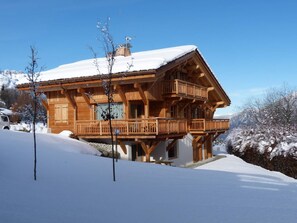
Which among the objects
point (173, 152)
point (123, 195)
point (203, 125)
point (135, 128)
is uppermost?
point (203, 125)

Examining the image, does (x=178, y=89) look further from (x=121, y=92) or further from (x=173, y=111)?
(x=121, y=92)

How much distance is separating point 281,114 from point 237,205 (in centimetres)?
4556

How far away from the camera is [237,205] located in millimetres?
7293

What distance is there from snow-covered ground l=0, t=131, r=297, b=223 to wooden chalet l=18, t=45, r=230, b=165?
7662mm

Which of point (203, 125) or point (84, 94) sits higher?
point (84, 94)

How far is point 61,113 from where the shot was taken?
74.4ft

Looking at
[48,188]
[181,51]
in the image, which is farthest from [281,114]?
[48,188]

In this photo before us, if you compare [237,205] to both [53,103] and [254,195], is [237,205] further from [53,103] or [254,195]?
[53,103]

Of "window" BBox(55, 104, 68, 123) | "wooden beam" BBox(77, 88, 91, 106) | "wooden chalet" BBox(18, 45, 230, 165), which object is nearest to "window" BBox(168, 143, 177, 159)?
"wooden chalet" BBox(18, 45, 230, 165)

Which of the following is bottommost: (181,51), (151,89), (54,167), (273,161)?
(273,161)

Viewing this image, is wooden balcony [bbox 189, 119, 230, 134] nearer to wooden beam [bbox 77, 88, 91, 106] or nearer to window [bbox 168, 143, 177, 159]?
window [bbox 168, 143, 177, 159]

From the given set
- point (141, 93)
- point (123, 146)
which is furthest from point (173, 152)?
point (141, 93)

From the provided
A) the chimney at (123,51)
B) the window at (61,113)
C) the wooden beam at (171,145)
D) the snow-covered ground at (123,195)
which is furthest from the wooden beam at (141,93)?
the snow-covered ground at (123,195)

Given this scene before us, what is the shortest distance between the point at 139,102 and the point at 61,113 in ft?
18.3
